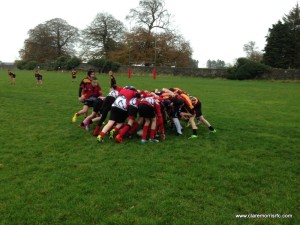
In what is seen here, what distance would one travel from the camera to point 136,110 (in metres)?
8.09

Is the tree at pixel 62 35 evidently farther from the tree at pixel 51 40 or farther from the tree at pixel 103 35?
the tree at pixel 103 35

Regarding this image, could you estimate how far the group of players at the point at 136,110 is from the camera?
8062 millimetres

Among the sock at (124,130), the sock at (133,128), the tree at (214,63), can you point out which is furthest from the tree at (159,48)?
the tree at (214,63)

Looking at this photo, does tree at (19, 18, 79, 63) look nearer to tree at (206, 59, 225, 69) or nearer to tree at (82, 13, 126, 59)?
tree at (82, 13, 126, 59)

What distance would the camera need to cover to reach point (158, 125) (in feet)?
28.1

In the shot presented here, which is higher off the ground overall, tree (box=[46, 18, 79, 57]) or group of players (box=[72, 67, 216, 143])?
tree (box=[46, 18, 79, 57])

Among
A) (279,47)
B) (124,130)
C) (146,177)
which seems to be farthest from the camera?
(279,47)

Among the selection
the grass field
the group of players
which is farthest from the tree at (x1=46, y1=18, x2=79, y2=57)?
the grass field

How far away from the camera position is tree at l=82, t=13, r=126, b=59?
66312mm

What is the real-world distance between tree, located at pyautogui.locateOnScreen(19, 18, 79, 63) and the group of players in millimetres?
71130

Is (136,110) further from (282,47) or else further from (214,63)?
(214,63)

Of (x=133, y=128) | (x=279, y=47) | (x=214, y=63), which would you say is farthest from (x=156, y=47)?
(x=214, y=63)

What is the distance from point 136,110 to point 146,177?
2.74 meters

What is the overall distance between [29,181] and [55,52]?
250 ft
